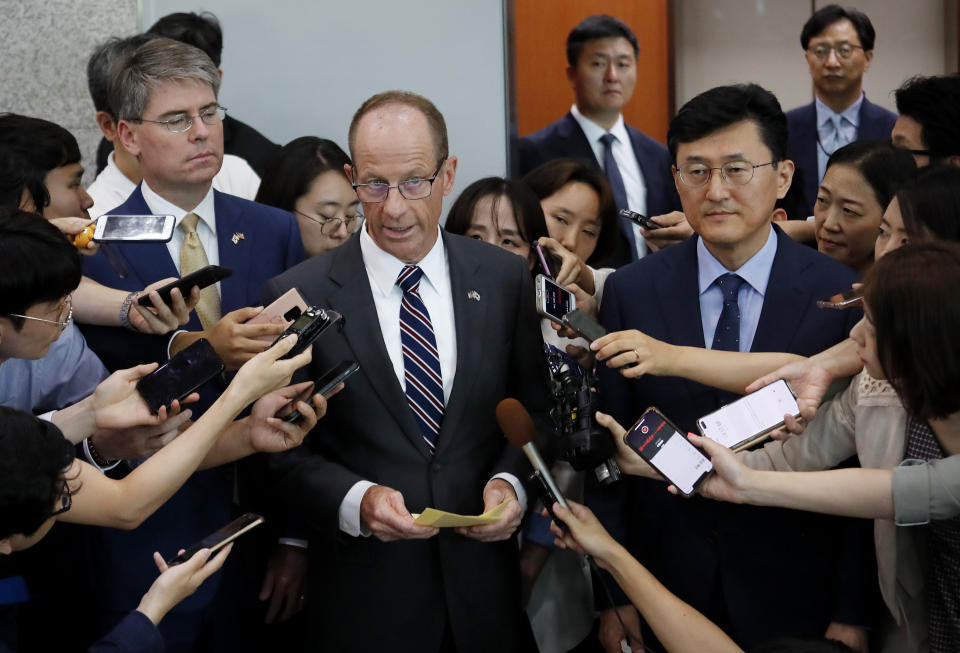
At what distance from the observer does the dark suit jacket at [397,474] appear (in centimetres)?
259

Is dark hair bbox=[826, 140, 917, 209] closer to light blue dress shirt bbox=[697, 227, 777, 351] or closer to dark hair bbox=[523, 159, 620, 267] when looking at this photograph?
light blue dress shirt bbox=[697, 227, 777, 351]

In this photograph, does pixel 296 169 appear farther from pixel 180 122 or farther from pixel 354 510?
pixel 354 510

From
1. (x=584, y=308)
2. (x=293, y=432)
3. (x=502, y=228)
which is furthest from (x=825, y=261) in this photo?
(x=293, y=432)

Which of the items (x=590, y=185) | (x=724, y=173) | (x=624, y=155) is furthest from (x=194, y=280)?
(x=624, y=155)

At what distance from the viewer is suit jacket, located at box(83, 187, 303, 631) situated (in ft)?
9.32

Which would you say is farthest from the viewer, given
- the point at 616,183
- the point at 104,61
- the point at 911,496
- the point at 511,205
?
the point at 616,183

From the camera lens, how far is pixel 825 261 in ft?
8.93

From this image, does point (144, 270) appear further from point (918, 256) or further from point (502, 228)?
point (918, 256)

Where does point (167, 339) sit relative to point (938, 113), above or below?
below

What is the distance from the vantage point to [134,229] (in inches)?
110

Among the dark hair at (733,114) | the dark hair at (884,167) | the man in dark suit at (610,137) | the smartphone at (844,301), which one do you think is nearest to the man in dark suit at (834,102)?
the man in dark suit at (610,137)

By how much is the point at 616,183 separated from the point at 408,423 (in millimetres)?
2482

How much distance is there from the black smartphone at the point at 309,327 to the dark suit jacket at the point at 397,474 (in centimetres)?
13

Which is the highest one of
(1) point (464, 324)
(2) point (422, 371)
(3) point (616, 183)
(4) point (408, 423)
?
(3) point (616, 183)
